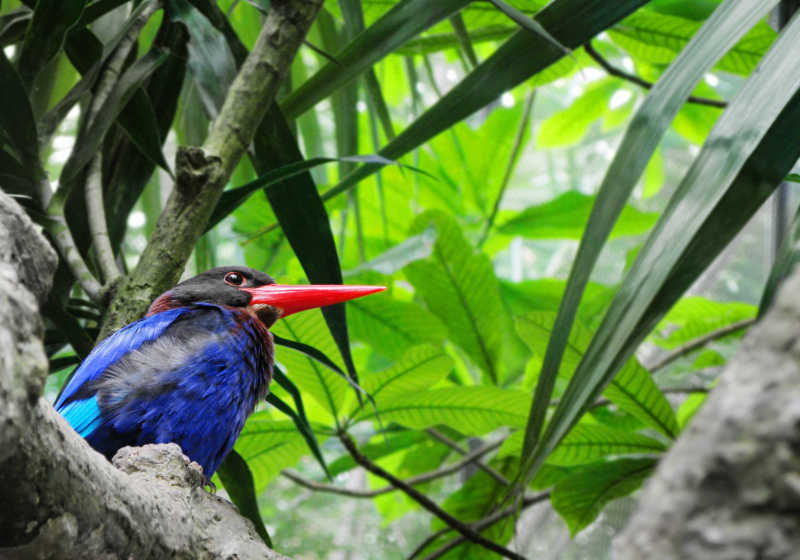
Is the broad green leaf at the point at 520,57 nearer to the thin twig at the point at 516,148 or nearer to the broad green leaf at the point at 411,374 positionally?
the broad green leaf at the point at 411,374

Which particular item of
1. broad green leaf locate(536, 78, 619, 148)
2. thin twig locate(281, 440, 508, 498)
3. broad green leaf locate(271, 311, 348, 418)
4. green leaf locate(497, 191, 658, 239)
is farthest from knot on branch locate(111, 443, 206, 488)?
broad green leaf locate(536, 78, 619, 148)

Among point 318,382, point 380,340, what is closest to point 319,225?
point 318,382

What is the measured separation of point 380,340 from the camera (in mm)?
2422

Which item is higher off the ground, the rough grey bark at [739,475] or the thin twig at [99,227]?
the rough grey bark at [739,475]

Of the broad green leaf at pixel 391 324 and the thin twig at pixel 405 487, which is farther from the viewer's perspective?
the broad green leaf at pixel 391 324

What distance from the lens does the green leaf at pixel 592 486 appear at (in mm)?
1985

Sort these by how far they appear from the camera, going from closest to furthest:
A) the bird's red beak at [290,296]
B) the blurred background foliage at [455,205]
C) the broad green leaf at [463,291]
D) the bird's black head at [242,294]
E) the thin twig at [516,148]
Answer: the blurred background foliage at [455,205]
the bird's red beak at [290,296]
the bird's black head at [242,294]
the broad green leaf at [463,291]
the thin twig at [516,148]

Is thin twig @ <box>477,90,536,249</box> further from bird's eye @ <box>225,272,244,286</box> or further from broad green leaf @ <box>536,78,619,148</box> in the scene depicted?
bird's eye @ <box>225,272,244,286</box>

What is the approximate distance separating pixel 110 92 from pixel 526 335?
0.99 m

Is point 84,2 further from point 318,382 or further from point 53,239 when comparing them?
point 318,382

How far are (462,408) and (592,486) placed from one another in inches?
14.4

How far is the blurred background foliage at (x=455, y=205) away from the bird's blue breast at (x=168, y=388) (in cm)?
10

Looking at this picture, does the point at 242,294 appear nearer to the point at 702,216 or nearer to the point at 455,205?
the point at 702,216

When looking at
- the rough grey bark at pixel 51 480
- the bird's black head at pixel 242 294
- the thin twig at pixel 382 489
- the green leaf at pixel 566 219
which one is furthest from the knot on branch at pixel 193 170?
the green leaf at pixel 566 219
